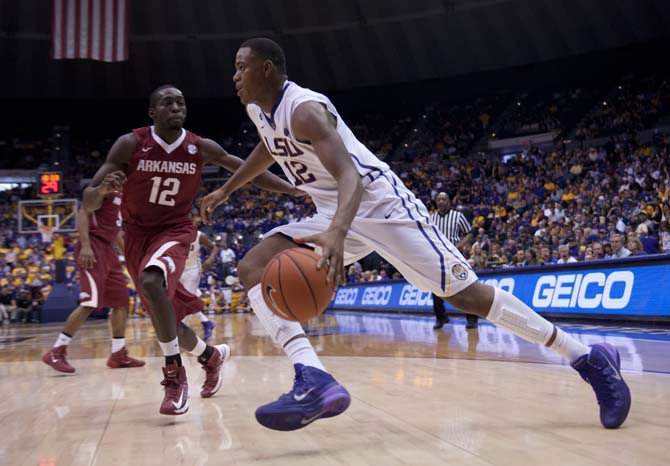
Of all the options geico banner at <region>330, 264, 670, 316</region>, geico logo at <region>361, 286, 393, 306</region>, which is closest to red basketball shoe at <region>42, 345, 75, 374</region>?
geico banner at <region>330, 264, 670, 316</region>

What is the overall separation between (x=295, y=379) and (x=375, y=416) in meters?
0.62

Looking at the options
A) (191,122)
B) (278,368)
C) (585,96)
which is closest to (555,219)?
(585,96)

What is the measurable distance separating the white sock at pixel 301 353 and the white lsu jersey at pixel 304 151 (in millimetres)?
642

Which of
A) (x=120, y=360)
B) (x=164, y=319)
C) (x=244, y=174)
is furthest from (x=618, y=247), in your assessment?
(x=164, y=319)

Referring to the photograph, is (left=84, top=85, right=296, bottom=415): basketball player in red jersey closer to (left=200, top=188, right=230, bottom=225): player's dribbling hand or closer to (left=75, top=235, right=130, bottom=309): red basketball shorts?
(left=200, top=188, right=230, bottom=225): player's dribbling hand

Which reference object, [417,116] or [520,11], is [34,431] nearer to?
[520,11]

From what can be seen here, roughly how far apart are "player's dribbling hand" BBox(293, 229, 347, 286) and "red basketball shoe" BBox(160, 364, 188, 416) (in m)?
1.39

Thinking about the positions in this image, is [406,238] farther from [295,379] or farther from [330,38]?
[330,38]

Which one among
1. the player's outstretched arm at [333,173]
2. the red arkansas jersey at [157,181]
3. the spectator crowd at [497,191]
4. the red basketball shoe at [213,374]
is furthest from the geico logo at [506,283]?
the player's outstretched arm at [333,173]

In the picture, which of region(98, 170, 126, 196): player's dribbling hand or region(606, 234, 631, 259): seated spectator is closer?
region(98, 170, 126, 196): player's dribbling hand

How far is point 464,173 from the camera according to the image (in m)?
22.1

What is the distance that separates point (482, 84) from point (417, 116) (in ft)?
9.16

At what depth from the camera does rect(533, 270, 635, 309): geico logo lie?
772cm

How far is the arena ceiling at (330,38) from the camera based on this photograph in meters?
21.7
